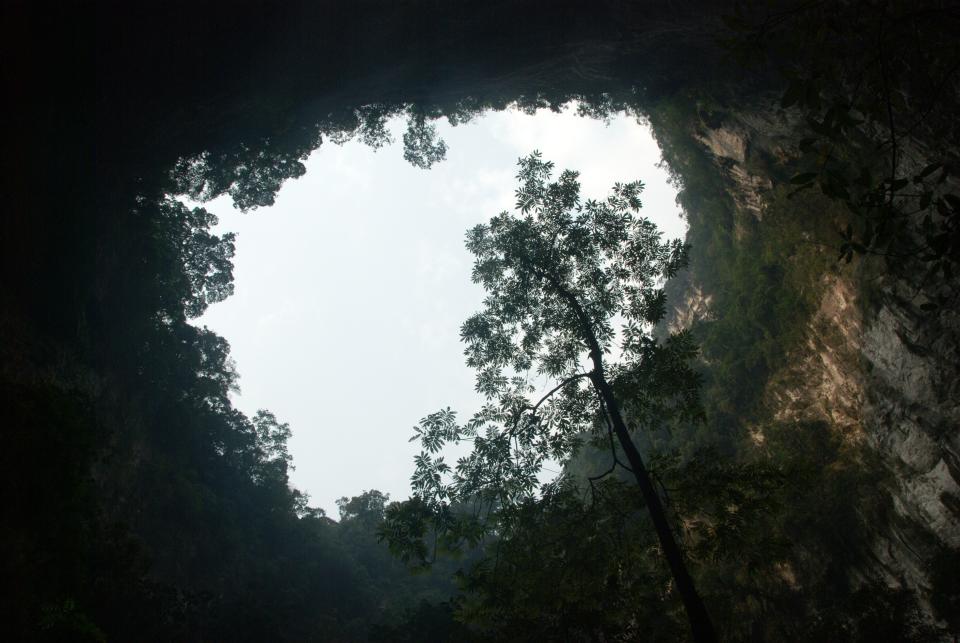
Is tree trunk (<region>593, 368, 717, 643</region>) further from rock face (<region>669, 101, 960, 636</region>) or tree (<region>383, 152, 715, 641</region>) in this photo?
rock face (<region>669, 101, 960, 636</region>)

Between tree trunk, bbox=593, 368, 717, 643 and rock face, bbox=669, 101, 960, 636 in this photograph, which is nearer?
tree trunk, bbox=593, 368, 717, 643

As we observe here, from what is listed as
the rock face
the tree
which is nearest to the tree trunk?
the tree

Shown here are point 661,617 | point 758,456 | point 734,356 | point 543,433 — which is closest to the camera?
point 543,433

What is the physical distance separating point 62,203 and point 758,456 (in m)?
29.1

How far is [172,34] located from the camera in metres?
15.2

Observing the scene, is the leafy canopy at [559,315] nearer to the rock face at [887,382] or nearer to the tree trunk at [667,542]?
the tree trunk at [667,542]

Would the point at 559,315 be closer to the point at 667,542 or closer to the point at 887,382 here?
the point at 667,542

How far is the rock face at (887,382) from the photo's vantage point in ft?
44.1

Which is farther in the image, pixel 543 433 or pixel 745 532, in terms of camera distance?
pixel 543 433

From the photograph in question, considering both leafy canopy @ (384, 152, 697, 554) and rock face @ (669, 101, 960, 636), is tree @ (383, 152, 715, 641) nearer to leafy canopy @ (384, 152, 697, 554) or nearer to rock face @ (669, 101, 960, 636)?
leafy canopy @ (384, 152, 697, 554)

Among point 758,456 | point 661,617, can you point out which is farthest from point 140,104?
point 758,456

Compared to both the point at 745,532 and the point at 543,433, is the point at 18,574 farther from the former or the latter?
the point at 745,532

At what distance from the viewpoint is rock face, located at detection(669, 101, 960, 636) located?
13.5 metres

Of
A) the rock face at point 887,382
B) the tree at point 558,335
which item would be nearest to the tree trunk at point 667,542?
the tree at point 558,335
